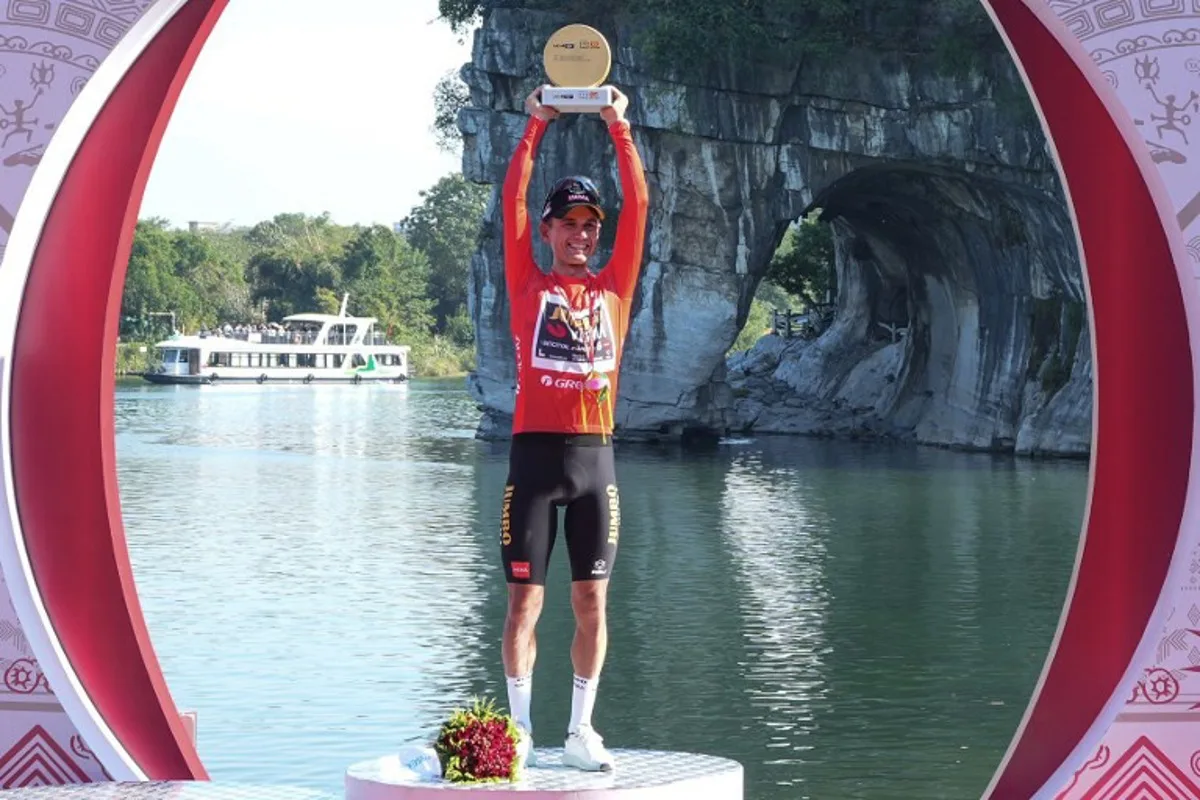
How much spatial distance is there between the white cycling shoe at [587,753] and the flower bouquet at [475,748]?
33 centimetres

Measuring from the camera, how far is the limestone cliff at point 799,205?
28203 mm

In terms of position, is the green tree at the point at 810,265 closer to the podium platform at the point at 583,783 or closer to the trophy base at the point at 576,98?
the trophy base at the point at 576,98

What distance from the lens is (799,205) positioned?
2956cm

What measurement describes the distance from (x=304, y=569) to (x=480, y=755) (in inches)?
430

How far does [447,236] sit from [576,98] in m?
82.3

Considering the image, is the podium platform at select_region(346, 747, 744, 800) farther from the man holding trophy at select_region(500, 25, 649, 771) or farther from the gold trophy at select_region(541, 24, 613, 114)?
the gold trophy at select_region(541, 24, 613, 114)

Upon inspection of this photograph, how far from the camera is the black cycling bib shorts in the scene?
5312 millimetres

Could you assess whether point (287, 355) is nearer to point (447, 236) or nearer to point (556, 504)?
point (447, 236)

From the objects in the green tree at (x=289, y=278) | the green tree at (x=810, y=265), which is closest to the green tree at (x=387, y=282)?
the green tree at (x=289, y=278)

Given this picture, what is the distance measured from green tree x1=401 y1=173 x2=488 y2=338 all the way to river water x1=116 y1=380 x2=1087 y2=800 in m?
58.6

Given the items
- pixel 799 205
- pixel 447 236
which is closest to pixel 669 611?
pixel 799 205

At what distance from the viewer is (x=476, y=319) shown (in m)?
32.5

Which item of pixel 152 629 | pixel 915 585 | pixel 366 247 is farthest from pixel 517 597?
pixel 366 247

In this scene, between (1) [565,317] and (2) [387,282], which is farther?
(2) [387,282]
